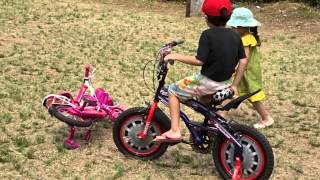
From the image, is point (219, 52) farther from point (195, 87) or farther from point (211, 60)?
point (195, 87)

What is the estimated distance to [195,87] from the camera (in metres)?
4.53

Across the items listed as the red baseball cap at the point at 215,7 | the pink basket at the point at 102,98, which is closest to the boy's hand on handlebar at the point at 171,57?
the red baseball cap at the point at 215,7

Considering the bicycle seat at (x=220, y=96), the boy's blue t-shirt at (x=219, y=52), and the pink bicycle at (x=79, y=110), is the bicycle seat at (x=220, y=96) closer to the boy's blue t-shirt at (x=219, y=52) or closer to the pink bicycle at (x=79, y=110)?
the boy's blue t-shirt at (x=219, y=52)

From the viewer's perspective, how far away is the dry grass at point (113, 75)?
4957mm

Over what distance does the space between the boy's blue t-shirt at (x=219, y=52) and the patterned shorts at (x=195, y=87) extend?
0.05m

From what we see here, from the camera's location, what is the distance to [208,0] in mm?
4324

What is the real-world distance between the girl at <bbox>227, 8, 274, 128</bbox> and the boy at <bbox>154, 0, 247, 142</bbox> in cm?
117

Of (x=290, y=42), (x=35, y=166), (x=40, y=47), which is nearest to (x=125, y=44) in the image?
(x=40, y=47)

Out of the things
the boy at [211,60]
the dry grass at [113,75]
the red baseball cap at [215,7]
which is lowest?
the dry grass at [113,75]

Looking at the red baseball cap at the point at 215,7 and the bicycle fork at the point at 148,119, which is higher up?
the red baseball cap at the point at 215,7

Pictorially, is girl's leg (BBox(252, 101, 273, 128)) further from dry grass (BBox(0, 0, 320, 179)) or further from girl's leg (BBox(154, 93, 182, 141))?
girl's leg (BBox(154, 93, 182, 141))

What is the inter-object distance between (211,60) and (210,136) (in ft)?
2.52

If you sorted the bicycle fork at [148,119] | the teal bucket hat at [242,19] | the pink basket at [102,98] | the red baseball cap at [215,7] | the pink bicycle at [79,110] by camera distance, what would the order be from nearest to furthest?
the red baseball cap at [215,7] < the bicycle fork at [148,119] < the pink bicycle at [79,110] < the pink basket at [102,98] < the teal bucket hat at [242,19]

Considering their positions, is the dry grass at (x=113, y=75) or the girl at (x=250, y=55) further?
the girl at (x=250, y=55)
